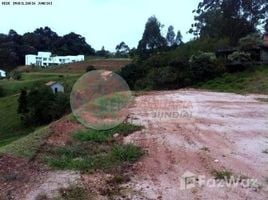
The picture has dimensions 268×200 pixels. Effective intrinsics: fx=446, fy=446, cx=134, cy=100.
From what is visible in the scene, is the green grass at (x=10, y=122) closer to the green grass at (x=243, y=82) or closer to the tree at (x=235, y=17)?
the green grass at (x=243, y=82)

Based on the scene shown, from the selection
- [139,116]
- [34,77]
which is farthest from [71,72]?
[139,116]

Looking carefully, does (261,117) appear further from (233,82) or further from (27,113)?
(27,113)

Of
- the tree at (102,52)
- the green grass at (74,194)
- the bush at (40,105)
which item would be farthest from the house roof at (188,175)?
the tree at (102,52)

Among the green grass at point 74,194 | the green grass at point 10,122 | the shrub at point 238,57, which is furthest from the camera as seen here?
the green grass at point 10,122

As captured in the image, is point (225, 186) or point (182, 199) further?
point (225, 186)

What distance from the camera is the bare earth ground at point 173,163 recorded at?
4.97 m

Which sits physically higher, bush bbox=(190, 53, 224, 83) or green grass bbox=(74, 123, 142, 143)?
bush bbox=(190, 53, 224, 83)

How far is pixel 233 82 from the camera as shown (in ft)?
→ 74.8

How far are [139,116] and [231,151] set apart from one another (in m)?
3.45

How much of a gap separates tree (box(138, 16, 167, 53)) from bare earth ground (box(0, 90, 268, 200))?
115 feet

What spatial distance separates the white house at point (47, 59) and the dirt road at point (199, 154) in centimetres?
6445

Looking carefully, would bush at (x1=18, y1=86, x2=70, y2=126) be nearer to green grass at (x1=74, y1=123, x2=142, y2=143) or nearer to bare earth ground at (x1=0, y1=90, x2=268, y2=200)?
bare earth ground at (x1=0, y1=90, x2=268, y2=200)

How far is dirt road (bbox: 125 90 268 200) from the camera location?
16.4 ft

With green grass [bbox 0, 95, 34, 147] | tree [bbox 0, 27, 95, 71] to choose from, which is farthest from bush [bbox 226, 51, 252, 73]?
tree [bbox 0, 27, 95, 71]
